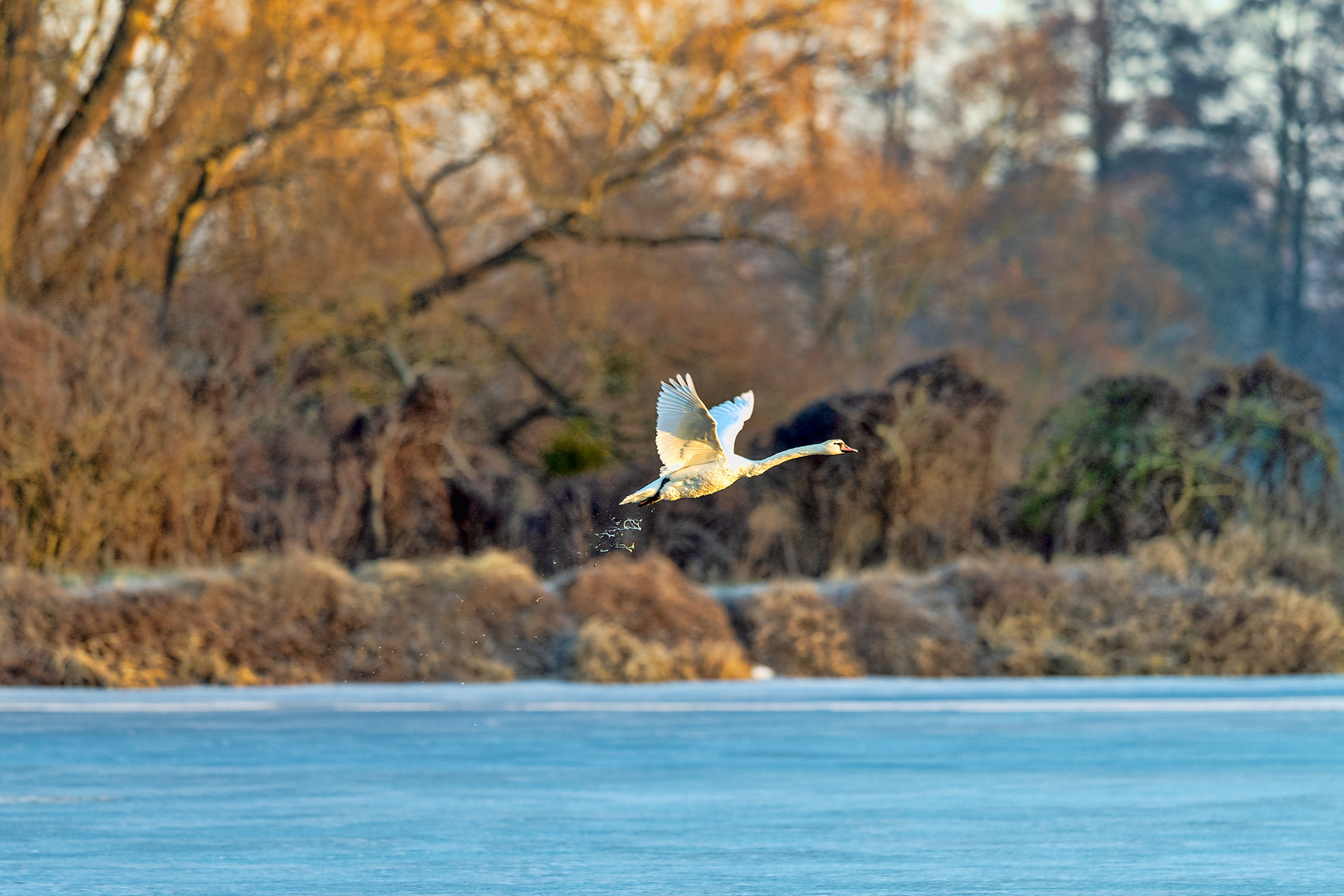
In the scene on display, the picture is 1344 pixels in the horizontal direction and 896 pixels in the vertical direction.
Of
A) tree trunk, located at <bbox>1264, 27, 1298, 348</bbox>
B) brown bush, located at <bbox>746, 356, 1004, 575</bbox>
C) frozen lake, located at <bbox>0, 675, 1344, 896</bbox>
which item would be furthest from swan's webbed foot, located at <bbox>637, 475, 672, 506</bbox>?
tree trunk, located at <bbox>1264, 27, 1298, 348</bbox>

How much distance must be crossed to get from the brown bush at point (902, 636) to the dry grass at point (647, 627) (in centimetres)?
104

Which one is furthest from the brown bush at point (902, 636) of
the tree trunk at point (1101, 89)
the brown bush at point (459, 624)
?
the tree trunk at point (1101, 89)

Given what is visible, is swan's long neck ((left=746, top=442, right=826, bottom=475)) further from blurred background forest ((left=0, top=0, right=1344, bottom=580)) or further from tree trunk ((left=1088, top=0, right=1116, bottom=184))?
tree trunk ((left=1088, top=0, right=1116, bottom=184))

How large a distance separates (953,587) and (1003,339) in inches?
815

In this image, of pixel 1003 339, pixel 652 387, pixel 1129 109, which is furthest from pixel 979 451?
pixel 1129 109

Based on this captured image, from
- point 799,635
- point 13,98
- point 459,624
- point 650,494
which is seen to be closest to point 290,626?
point 459,624

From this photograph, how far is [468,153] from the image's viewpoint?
22953 mm

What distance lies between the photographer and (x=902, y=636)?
15.4 meters

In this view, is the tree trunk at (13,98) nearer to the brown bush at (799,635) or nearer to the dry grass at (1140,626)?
the brown bush at (799,635)

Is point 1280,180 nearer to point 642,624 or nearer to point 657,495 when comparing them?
point 642,624

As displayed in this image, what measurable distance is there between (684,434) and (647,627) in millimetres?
8953

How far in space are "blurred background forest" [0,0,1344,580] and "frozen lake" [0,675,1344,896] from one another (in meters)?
1.89

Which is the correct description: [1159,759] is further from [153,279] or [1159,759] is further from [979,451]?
[153,279]

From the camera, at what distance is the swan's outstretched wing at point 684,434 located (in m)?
6.36
